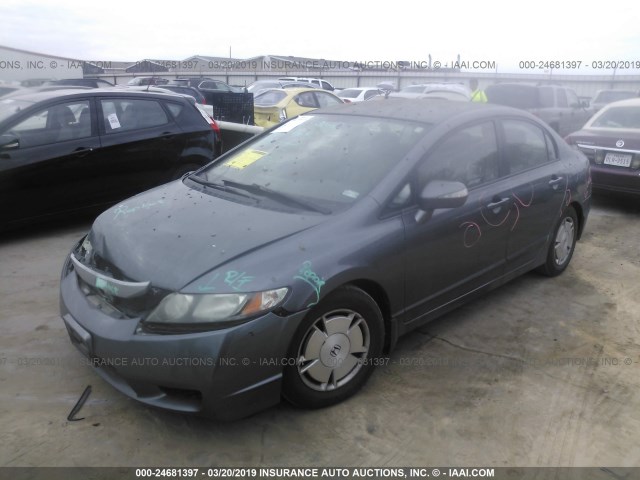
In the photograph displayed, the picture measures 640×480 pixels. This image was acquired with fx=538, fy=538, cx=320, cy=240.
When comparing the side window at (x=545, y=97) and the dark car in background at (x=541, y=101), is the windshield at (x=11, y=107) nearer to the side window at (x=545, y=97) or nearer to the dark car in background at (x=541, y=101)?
the dark car in background at (x=541, y=101)

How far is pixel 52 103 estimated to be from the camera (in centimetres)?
541

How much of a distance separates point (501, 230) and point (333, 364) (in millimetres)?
1702

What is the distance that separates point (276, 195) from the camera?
126 inches

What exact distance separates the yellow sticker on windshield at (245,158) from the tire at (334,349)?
1.38 m

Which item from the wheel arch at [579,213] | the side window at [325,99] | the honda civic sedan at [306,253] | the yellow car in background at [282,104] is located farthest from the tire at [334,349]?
the side window at [325,99]

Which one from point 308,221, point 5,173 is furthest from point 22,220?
point 308,221

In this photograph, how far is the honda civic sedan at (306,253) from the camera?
2.46 metres

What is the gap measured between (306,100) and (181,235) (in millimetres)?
10407

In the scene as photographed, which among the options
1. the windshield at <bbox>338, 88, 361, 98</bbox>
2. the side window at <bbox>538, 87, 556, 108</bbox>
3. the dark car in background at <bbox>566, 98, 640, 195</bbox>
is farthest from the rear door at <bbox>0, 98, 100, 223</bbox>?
the windshield at <bbox>338, 88, 361, 98</bbox>

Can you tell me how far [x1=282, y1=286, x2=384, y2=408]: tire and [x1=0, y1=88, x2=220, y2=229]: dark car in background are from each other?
3832 millimetres

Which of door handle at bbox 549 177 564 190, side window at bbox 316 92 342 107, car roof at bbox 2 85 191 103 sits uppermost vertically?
Answer: side window at bbox 316 92 342 107

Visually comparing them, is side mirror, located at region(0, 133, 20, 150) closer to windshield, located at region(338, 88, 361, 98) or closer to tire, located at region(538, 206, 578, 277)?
tire, located at region(538, 206, 578, 277)

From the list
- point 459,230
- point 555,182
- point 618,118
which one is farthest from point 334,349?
point 618,118

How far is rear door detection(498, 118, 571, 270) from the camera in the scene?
3889mm
